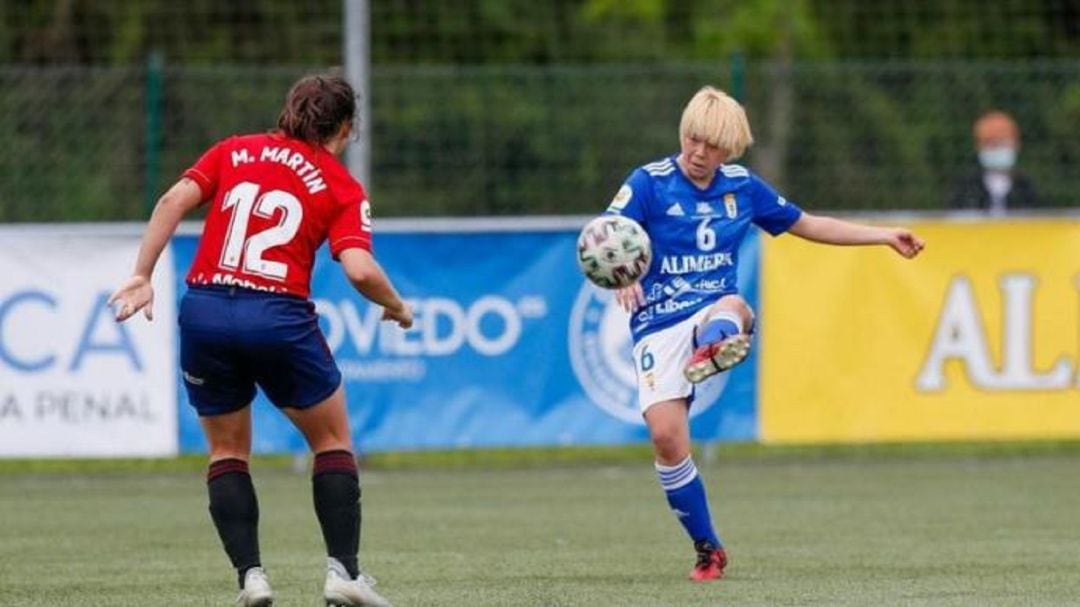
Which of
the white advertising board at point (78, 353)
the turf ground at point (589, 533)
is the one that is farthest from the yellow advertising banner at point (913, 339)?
the white advertising board at point (78, 353)

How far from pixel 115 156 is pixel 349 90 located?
26.2ft

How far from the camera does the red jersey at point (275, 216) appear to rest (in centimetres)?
725

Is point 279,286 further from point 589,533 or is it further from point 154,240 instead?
point 589,533

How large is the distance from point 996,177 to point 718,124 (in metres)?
7.16

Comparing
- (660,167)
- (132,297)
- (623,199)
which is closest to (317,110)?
(132,297)

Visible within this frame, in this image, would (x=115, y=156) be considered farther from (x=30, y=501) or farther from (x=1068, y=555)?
(x=1068, y=555)

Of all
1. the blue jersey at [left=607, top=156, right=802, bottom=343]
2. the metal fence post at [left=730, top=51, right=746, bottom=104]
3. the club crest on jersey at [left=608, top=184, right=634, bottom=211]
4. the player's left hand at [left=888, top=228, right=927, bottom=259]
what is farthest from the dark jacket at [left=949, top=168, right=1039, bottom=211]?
the club crest on jersey at [left=608, top=184, right=634, bottom=211]

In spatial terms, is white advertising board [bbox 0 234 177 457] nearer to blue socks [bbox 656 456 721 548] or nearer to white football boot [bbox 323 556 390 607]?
blue socks [bbox 656 456 721 548]

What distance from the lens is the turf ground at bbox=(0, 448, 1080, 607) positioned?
8242mm

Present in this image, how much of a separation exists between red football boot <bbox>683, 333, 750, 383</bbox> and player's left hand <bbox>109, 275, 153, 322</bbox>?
208 cm

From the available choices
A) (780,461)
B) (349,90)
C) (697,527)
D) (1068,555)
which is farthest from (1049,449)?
(349,90)

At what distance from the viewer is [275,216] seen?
725cm

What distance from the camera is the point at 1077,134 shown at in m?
15.5

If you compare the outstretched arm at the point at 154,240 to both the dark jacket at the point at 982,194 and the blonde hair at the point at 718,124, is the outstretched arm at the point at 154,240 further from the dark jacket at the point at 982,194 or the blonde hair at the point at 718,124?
the dark jacket at the point at 982,194
